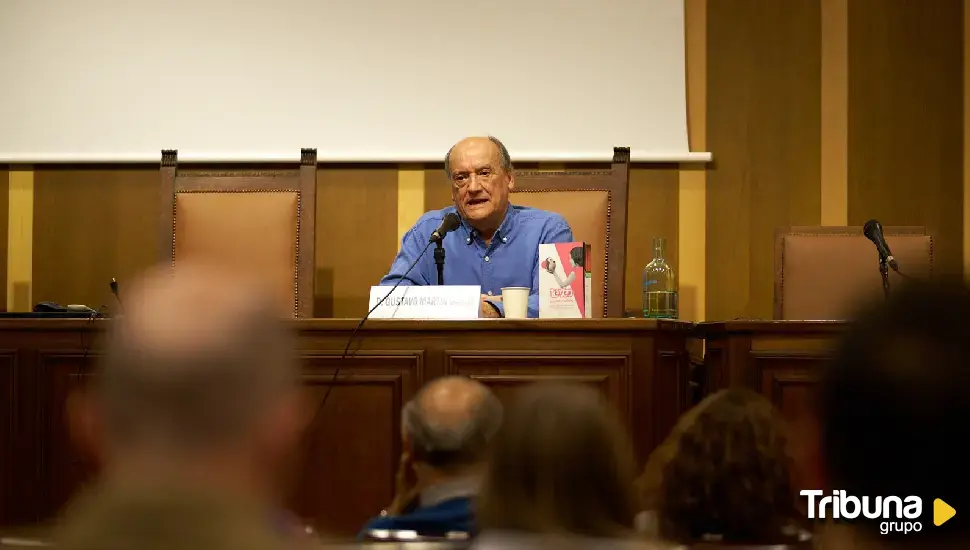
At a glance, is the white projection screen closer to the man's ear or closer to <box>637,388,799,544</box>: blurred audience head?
the man's ear

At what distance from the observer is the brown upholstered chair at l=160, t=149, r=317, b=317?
3.86m

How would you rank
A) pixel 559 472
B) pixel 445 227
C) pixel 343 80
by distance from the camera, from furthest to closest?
1. pixel 343 80
2. pixel 445 227
3. pixel 559 472

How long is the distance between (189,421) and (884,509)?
606 mm

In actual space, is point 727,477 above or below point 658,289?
below

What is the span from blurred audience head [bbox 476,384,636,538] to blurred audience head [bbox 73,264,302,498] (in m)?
0.29

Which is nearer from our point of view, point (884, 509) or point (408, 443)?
point (884, 509)

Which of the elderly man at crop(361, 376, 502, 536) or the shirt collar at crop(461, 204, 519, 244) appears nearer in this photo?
the elderly man at crop(361, 376, 502, 536)

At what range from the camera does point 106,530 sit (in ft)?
2.28

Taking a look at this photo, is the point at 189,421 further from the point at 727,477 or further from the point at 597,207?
the point at 597,207

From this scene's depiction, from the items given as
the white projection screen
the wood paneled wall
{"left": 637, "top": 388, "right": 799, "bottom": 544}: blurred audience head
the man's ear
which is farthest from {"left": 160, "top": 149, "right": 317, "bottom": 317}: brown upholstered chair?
{"left": 637, "top": 388, "right": 799, "bottom": 544}: blurred audience head

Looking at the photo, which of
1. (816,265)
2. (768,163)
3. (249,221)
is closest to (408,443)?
(249,221)

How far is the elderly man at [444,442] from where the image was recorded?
53.1 inches

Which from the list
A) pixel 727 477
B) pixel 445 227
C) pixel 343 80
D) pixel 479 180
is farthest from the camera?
pixel 343 80

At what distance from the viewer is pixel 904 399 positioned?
749mm
